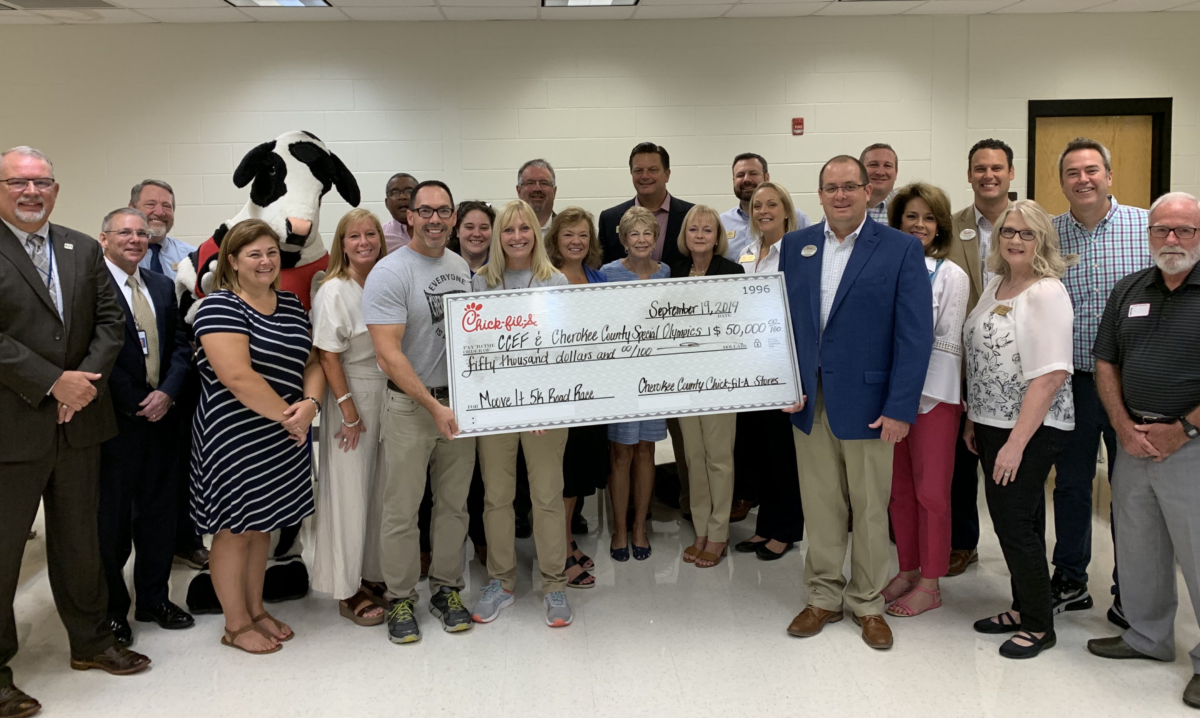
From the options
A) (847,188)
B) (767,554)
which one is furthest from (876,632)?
(847,188)

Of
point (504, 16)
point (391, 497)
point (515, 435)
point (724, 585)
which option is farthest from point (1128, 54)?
point (391, 497)

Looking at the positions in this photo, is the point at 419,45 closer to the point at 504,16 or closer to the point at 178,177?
the point at 504,16

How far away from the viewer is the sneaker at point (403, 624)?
2803 millimetres

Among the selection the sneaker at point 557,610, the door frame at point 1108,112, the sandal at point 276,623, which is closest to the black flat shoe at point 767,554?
the sneaker at point 557,610

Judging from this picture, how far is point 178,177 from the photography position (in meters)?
6.07

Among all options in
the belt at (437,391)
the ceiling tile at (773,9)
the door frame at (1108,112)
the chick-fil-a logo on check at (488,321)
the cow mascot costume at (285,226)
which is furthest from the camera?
the door frame at (1108,112)

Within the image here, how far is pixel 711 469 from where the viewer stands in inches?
135

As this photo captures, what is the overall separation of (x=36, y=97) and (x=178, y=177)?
1178 mm

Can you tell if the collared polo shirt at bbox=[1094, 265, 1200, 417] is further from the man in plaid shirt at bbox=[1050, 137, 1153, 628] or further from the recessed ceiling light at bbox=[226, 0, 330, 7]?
the recessed ceiling light at bbox=[226, 0, 330, 7]

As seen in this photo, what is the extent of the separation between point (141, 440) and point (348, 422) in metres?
0.78

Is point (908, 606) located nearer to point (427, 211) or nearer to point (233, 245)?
point (427, 211)

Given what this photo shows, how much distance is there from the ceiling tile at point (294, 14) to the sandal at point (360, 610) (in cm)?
446

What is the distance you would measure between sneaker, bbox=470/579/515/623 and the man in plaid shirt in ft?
6.85

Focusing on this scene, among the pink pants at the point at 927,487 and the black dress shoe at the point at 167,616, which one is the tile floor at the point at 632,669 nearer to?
the black dress shoe at the point at 167,616
